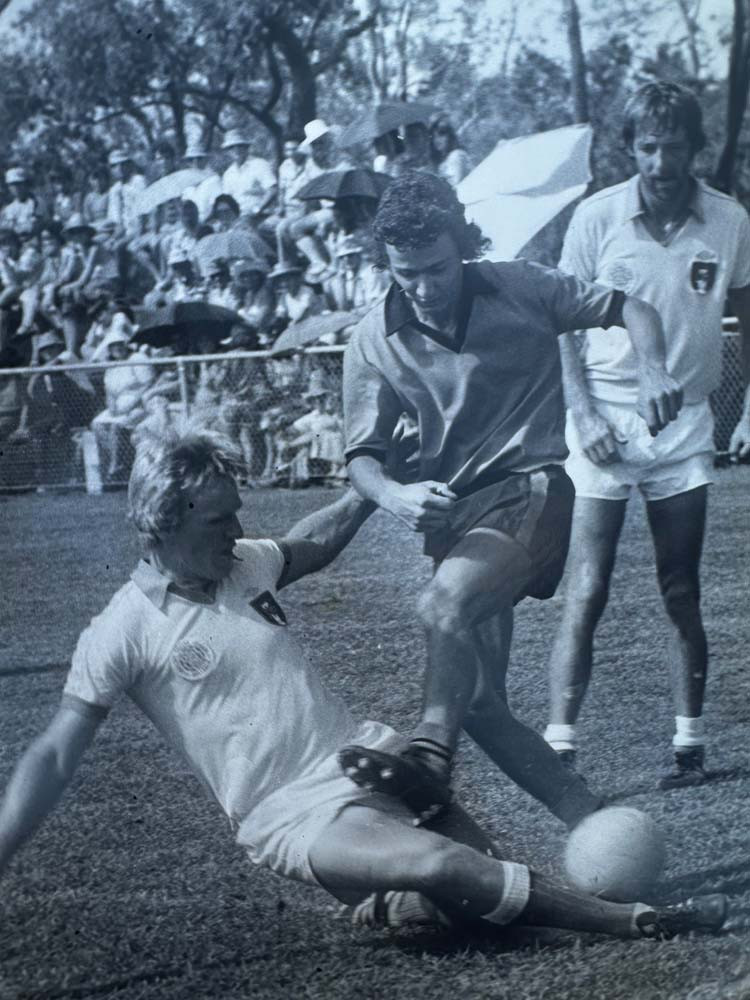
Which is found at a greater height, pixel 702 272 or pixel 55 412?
pixel 702 272

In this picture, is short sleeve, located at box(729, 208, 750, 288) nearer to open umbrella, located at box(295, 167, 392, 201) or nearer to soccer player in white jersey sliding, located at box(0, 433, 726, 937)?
open umbrella, located at box(295, 167, 392, 201)

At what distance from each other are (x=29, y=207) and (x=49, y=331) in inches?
14.3

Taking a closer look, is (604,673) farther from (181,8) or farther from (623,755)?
(181,8)

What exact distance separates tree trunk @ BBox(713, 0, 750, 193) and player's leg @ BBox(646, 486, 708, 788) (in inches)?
30.7

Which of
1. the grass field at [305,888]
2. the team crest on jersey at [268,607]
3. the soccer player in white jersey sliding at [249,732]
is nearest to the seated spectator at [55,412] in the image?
the grass field at [305,888]

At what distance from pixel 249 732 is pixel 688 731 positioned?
47.7 inches

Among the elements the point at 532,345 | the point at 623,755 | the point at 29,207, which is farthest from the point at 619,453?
the point at 29,207

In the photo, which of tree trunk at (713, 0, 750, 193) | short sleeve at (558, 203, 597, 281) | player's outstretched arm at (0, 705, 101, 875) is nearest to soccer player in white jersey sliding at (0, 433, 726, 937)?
player's outstretched arm at (0, 705, 101, 875)

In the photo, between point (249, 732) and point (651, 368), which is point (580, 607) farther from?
point (249, 732)

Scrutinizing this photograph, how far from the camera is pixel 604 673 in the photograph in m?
3.54

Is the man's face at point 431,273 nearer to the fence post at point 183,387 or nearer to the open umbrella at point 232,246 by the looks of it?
the open umbrella at point 232,246

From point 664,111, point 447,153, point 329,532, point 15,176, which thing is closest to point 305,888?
point 329,532

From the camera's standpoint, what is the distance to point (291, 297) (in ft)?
11.7

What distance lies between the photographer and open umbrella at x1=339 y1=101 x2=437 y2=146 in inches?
133
